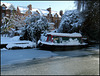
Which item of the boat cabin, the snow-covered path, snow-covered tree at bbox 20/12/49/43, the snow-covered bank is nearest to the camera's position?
the snow-covered bank

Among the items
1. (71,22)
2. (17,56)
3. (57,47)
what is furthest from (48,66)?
(71,22)

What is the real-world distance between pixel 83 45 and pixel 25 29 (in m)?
8.75

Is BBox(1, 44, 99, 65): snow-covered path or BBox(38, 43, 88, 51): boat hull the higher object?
BBox(38, 43, 88, 51): boat hull

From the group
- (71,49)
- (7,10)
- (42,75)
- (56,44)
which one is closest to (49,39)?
(56,44)

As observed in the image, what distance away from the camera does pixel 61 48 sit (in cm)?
1225

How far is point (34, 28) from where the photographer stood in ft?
50.4

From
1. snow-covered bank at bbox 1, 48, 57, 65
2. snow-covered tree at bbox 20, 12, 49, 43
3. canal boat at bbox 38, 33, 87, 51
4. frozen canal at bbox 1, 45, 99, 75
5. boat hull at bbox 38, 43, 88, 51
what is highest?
snow-covered tree at bbox 20, 12, 49, 43

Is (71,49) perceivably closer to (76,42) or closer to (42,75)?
(76,42)

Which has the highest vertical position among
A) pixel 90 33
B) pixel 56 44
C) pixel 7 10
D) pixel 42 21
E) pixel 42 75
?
pixel 7 10

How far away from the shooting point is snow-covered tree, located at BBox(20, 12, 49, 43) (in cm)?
1545

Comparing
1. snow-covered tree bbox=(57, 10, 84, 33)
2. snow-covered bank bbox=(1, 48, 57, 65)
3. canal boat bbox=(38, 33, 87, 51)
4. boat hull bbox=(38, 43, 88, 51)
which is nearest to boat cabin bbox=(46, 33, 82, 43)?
canal boat bbox=(38, 33, 87, 51)

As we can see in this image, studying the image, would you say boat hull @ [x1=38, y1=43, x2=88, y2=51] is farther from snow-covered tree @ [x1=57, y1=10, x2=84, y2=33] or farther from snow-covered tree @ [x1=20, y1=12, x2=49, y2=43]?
snow-covered tree @ [x1=57, y1=10, x2=84, y2=33]

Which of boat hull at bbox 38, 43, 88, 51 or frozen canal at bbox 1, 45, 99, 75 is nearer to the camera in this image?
frozen canal at bbox 1, 45, 99, 75

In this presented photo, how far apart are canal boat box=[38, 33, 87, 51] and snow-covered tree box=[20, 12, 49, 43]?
9.09ft
